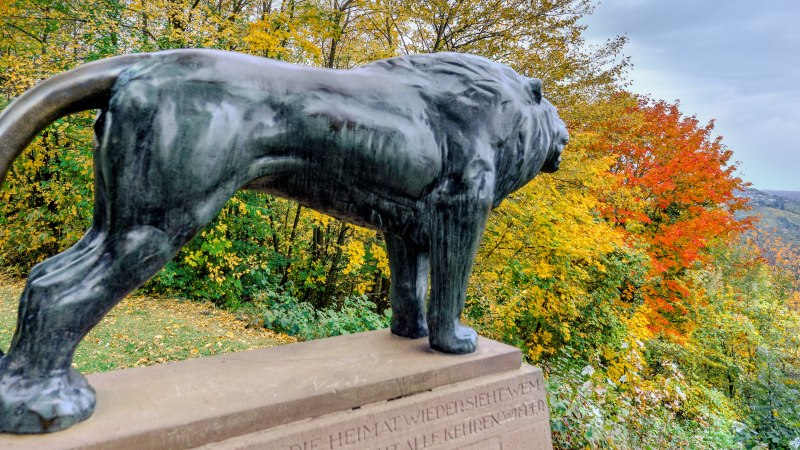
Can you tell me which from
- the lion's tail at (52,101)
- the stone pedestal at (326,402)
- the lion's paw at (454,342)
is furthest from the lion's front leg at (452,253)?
the lion's tail at (52,101)

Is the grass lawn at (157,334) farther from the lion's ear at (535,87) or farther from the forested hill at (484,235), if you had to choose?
the lion's ear at (535,87)

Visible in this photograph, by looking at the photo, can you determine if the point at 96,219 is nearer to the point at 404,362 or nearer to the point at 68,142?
the point at 404,362

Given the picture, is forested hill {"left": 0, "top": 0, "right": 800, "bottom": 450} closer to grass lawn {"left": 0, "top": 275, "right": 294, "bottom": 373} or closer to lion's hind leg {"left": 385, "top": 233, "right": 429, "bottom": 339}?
grass lawn {"left": 0, "top": 275, "right": 294, "bottom": 373}

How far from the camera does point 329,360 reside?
2477 mm

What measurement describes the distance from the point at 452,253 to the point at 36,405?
5.75 ft

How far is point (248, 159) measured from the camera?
1913 millimetres

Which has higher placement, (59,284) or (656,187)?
(656,187)

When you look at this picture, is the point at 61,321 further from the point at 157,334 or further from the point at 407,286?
the point at 157,334

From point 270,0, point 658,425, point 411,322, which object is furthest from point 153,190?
point 270,0

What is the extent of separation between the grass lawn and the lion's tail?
14.5 feet

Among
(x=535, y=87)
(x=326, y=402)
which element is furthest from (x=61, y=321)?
(x=535, y=87)

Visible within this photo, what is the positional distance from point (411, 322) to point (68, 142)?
9352 millimetres

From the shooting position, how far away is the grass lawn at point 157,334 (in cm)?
595

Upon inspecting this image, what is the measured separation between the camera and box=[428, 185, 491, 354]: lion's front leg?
239 cm
